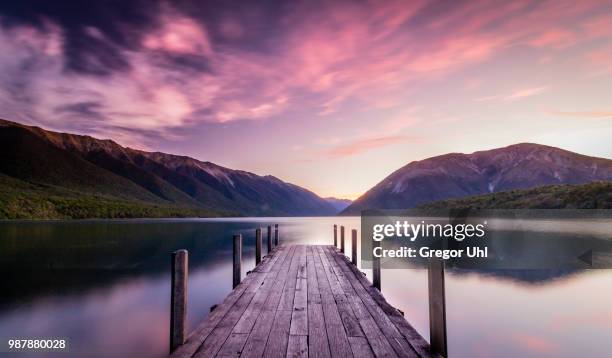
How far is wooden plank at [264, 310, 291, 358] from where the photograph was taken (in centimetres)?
541

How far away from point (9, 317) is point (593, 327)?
19313 millimetres

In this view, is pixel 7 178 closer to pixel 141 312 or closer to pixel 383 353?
pixel 141 312

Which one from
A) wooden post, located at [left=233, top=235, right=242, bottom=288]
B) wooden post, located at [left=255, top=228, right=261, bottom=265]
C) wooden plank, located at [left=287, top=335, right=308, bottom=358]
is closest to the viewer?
wooden plank, located at [left=287, top=335, right=308, bottom=358]

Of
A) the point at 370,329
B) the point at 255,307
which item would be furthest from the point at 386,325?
the point at 255,307

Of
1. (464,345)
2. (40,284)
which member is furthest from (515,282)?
(40,284)

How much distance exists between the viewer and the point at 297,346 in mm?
5652

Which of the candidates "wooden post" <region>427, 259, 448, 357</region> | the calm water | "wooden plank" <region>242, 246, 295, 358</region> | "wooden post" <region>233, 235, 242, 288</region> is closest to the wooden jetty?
"wooden plank" <region>242, 246, 295, 358</region>

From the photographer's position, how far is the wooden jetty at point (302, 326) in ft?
18.1

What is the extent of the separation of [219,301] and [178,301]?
10.6m

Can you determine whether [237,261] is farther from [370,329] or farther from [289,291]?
[370,329]

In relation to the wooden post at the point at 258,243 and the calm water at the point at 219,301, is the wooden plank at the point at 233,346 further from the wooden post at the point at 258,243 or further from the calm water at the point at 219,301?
the wooden post at the point at 258,243

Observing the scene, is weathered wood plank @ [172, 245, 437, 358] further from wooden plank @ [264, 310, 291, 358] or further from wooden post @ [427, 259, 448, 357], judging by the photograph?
wooden post @ [427, 259, 448, 357]

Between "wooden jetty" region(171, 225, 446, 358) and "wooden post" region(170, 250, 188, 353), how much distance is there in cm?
2

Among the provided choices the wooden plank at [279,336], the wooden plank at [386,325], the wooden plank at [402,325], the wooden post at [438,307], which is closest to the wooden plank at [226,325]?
the wooden plank at [279,336]
